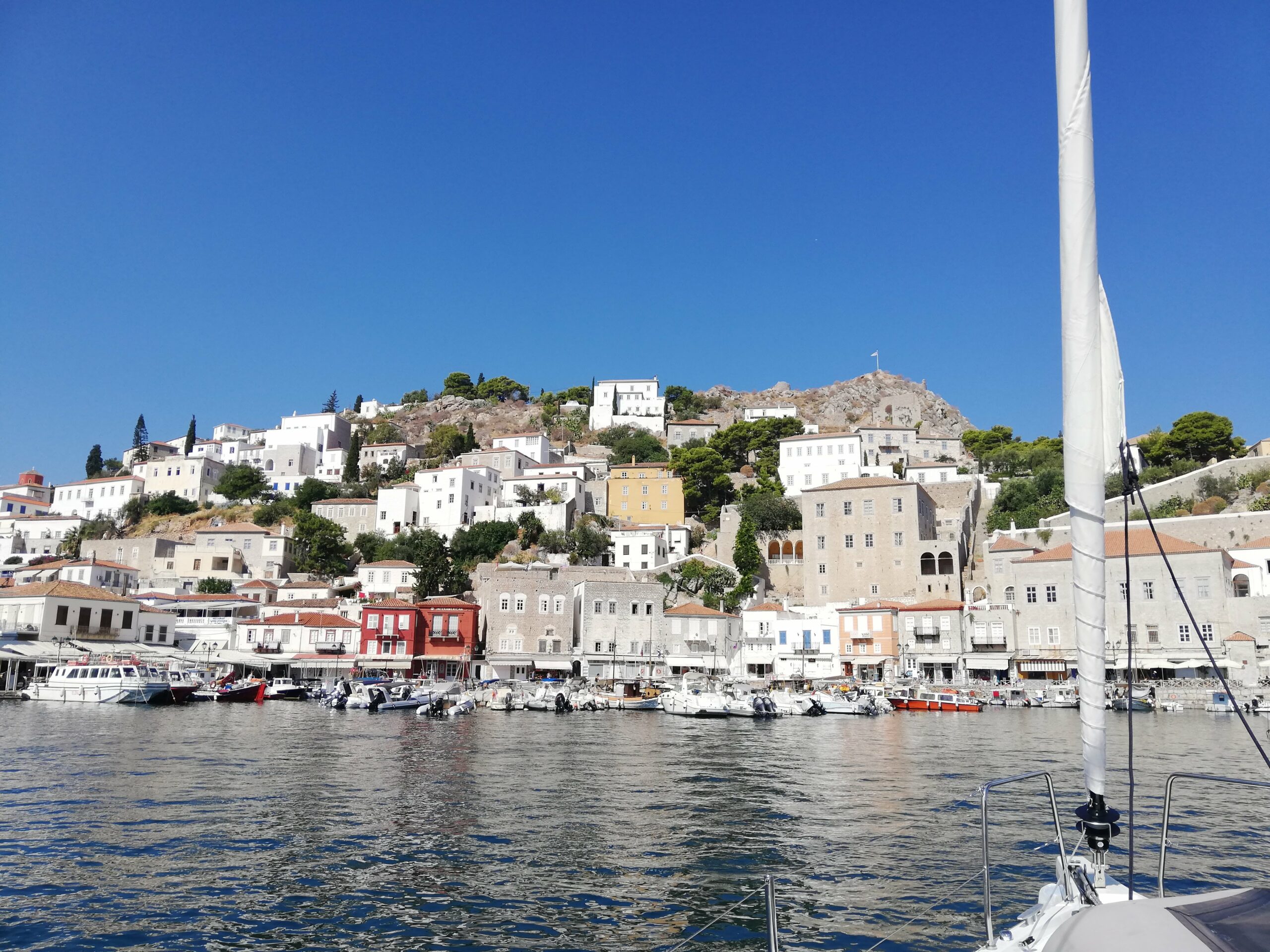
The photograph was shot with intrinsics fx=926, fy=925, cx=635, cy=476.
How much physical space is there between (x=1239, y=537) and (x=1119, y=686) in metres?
12.9

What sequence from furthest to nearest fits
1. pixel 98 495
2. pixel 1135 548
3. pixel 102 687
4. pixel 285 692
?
pixel 98 495 → pixel 1135 548 → pixel 285 692 → pixel 102 687

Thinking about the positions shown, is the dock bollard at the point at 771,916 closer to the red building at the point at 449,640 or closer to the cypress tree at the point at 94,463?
the red building at the point at 449,640

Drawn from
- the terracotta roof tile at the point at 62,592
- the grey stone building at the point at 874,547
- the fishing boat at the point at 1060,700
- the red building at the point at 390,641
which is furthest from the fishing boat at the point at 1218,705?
the terracotta roof tile at the point at 62,592

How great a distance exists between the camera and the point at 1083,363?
6160mm

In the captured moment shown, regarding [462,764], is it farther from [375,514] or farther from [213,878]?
[375,514]

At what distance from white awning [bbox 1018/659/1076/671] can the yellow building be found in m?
31.4

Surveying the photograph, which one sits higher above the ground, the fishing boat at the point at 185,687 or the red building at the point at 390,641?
the red building at the point at 390,641

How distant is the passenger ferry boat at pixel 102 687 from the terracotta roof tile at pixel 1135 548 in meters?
44.3

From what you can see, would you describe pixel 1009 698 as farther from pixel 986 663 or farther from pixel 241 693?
pixel 241 693

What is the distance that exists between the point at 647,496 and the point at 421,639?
27.7m

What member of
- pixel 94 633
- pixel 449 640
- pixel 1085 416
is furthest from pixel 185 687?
pixel 1085 416

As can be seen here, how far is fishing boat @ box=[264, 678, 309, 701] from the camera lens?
4806 centimetres

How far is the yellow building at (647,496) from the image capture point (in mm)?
77250

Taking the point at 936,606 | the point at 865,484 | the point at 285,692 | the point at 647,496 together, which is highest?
the point at 647,496
